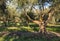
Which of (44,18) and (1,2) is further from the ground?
(1,2)

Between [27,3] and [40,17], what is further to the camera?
[40,17]

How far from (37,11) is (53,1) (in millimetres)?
2895

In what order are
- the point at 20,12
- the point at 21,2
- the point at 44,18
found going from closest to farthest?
1. the point at 21,2
2. the point at 20,12
3. the point at 44,18

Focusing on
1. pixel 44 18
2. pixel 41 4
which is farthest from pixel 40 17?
pixel 41 4

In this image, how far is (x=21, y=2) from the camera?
878 inches

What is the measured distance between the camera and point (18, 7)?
2359cm

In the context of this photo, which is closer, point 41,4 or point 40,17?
point 41,4

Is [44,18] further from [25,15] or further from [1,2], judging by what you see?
[1,2]

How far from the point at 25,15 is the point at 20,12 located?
1.56 m

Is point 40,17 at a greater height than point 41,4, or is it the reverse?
point 41,4

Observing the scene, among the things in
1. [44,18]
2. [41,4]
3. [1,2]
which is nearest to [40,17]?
[44,18]

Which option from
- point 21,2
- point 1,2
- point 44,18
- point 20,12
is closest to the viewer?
point 1,2

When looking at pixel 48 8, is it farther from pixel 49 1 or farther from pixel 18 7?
pixel 18 7

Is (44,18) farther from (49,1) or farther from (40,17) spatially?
(49,1)
